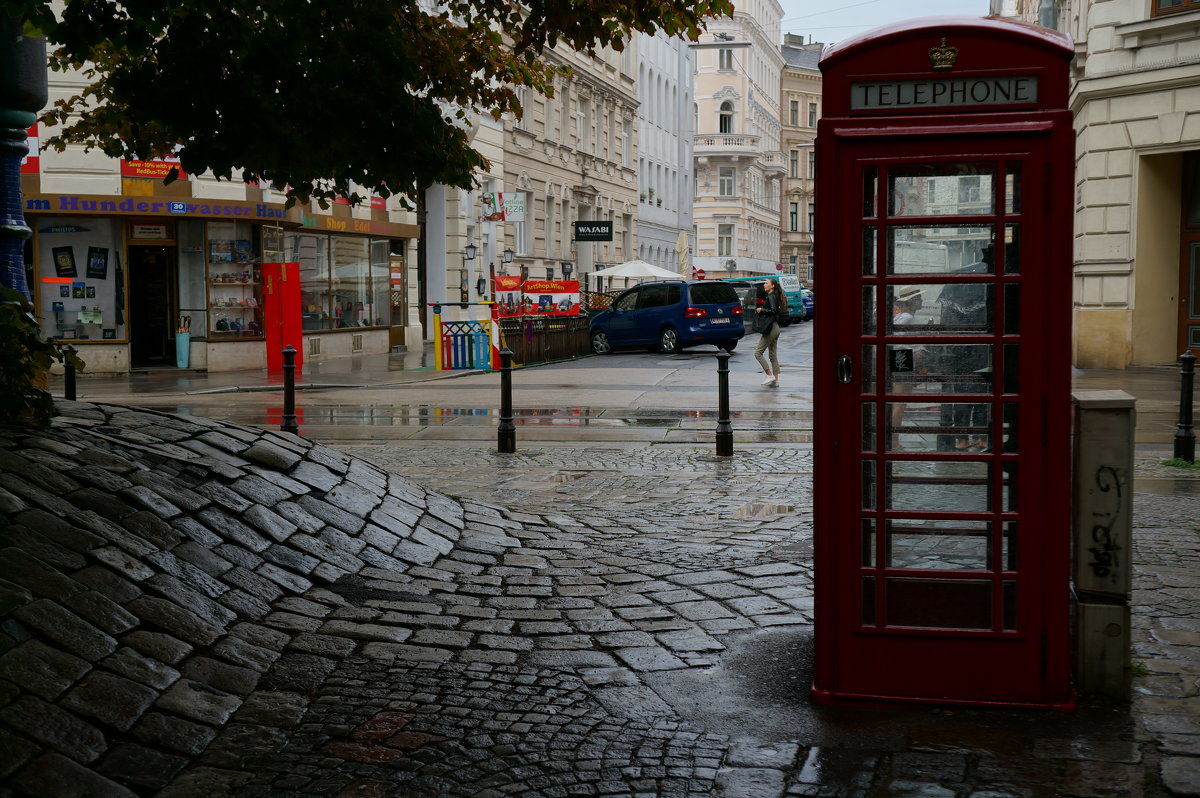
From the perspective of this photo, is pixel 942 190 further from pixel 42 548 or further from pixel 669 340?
pixel 669 340

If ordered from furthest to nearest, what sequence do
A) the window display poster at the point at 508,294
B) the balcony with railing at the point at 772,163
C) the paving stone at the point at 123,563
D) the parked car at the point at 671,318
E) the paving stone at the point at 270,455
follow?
the balcony with railing at the point at 772,163 < the window display poster at the point at 508,294 < the parked car at the point at 671,318 < the paving stone at the point at 270,455 < the paving stone at the point at 123,563

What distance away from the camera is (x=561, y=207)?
47.3 meters

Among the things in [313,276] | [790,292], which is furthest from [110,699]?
[790,292]

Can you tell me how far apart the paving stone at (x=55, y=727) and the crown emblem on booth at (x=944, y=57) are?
12.1ft

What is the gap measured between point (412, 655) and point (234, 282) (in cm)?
2153

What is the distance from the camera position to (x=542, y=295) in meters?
37.7

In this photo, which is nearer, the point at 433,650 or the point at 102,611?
the point at 102,611

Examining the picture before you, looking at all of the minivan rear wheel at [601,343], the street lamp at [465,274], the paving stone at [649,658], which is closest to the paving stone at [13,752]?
the paving stone at [649,658]

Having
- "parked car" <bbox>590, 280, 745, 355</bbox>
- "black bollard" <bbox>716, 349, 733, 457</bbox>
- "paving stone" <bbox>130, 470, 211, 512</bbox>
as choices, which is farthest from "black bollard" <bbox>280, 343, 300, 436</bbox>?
"parked car" <bbox>590, 280, 745, 355</bbox>

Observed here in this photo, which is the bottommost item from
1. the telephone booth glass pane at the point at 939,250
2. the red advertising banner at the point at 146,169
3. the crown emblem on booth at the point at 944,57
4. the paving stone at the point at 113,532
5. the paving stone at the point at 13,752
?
the paving stone at the point at 13,752

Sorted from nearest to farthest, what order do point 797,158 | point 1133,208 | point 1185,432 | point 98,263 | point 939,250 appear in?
point 939,250 < point 1185,432 < point 1133,208 < point 98,263 < point 797,158

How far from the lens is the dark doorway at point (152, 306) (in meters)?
25.2

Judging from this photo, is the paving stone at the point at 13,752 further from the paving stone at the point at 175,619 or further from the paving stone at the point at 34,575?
the paving stone at the point at 175,619

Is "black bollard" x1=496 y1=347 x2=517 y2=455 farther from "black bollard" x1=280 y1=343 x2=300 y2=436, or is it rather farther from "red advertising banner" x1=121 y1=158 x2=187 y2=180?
"red advertising banner" x1=121 y1=158 x2=187 y2=180
